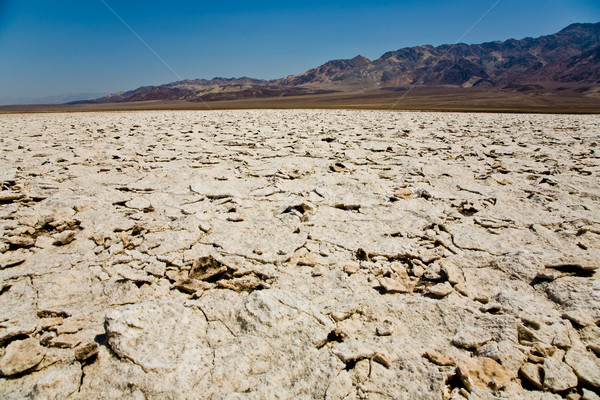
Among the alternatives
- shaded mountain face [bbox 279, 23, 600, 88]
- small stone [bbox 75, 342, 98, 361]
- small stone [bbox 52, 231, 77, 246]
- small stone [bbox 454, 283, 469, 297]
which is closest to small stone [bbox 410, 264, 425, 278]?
small stone [bbox 454, 283, 469, 297]

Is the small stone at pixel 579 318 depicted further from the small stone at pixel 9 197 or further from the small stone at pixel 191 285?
the small stone at pixel 9 197

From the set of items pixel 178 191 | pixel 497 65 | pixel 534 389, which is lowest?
pixel 534 389

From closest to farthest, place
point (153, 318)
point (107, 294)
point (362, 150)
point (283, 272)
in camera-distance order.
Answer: point (153, 318) < point (107, 294) < point (283, 272) < point (362, 150)

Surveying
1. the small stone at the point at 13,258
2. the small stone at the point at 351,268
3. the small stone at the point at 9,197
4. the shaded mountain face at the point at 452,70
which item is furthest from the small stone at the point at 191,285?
the shaded mountain face at the point at 452,70

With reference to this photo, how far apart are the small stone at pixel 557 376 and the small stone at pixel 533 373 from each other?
0.01m

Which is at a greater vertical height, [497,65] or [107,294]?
[497,65]

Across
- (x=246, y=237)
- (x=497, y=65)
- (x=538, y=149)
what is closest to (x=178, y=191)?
(x=246, y=237)

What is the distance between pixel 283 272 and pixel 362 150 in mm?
2940

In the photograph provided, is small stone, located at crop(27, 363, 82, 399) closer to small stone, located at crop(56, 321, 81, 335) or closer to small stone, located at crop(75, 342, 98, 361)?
small stone, located at crop(75, 342, 98, 361)

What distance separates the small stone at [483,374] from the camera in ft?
2.83

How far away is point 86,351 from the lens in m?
0.93

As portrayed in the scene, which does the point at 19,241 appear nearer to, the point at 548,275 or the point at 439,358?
the point at 439,358

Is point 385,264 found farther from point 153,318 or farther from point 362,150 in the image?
point 362,150

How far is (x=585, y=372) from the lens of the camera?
2.93ft
